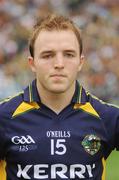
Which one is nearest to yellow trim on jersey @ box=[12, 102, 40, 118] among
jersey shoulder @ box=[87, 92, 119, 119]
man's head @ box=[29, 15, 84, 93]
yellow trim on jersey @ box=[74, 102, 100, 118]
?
man's head @ box=[29, 15, 84, 93]

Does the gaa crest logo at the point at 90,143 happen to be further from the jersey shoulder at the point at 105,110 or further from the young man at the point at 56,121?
the jersey shoulder at the point at 105,110

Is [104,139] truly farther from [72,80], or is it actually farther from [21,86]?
[21,86]

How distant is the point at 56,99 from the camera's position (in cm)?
423

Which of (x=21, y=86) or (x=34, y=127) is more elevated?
(x=21, y=86)

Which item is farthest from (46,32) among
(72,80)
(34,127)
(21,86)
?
(21,86)

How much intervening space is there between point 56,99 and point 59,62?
33cm

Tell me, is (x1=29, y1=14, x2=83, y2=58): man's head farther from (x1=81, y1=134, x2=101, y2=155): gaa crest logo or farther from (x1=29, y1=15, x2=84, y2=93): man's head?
(x1=81, y1=134, x2=101, y2=155): gaa crest logo

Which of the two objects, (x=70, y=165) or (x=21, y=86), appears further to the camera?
(x=21, y=86)

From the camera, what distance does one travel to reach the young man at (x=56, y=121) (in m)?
4.06

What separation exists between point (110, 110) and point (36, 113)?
485mm

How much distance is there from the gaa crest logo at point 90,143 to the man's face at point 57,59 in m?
0.36

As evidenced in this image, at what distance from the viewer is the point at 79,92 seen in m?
4.35

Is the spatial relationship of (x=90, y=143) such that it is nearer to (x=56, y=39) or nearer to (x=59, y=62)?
(x=59, y=62)

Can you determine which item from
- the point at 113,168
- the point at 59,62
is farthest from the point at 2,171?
the point at 113,168
